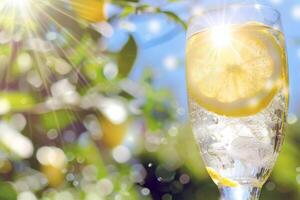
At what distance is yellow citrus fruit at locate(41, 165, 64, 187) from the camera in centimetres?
96

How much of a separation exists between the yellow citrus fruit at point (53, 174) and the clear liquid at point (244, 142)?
287mm

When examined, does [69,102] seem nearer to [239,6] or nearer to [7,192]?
[7,192]

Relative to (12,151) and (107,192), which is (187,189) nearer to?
(107,192)

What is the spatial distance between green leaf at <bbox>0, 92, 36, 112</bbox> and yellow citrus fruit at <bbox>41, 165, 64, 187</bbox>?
12cm

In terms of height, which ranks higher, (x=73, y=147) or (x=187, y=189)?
(x=73, y=147)

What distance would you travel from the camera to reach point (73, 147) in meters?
0.98

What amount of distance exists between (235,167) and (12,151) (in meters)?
0.32

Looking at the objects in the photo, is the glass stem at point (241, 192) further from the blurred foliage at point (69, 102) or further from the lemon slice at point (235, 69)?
the blurred foliage at point (69, 102)

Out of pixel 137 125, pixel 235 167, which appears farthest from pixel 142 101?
pixel 235 167

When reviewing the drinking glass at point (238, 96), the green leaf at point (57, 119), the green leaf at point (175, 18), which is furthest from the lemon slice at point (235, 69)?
the green leaf at point (57, 119)

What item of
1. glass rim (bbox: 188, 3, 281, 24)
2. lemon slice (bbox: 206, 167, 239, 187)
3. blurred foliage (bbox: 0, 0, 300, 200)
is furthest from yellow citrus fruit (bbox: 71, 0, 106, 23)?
lemon slice (bbox: 206, 167, 239, 187)

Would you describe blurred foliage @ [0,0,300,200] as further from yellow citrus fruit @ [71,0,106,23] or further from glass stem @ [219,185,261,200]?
glass stem @ [219,185,261,200]

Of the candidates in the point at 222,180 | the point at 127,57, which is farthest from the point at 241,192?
the point at 127,57

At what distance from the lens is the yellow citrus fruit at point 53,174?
965 millimetres
